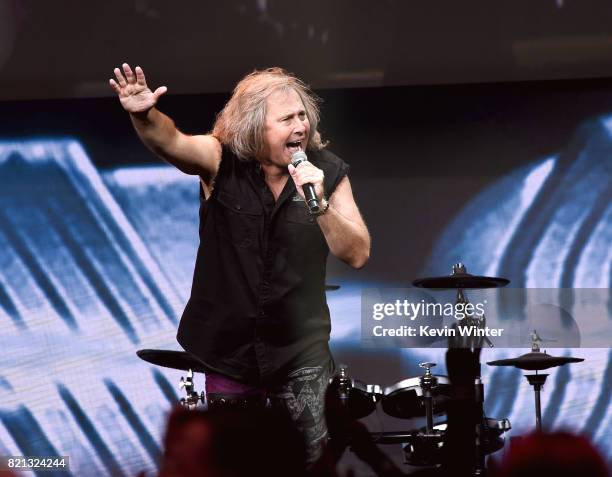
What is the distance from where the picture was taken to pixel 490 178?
17.6 feet

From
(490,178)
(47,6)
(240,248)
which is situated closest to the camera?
(240,248)

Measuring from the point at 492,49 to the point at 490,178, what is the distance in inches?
27.3

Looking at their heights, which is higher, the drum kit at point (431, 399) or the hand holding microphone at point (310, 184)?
the hand holding microphone at point (310, 184)

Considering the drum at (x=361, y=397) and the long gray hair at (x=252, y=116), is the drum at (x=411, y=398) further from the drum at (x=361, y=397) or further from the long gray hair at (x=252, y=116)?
the long gray hair at (x=252, y=116)

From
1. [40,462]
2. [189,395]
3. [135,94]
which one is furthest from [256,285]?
[40,462]

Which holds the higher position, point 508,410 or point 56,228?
point 56,228

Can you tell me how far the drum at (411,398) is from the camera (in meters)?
4.92

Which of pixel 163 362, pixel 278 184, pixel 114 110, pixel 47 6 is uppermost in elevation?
pixel 47 6

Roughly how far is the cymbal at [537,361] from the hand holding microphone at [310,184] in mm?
→ 2709

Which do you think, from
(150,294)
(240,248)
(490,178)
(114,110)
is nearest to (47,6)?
(114,110)

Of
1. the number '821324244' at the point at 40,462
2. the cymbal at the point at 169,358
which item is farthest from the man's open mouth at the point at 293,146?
the number '821324244' at the point at 40,462

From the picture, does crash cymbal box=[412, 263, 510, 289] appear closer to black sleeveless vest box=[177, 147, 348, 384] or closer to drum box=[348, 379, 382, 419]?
drum box=[348, 379, 382, 419]

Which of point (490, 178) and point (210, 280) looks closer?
point (210, 280)

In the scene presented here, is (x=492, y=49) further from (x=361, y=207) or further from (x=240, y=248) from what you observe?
(x=240, y=248)
